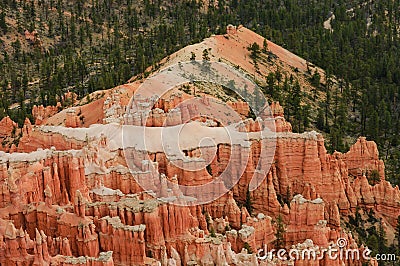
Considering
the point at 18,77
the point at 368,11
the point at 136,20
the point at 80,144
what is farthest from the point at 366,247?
the point at 368,11

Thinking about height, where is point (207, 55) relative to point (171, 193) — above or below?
above

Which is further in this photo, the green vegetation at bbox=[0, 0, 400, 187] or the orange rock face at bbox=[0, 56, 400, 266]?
the green vegetation at bbox=[0, 0, 400, 187]

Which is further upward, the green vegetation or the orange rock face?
the green vegetation

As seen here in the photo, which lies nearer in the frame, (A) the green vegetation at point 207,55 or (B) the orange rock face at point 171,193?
(B) the orange rock face at point 171,193

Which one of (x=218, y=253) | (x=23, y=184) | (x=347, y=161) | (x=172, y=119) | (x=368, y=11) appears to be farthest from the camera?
(x=368, y=11)

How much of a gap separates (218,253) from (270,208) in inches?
640

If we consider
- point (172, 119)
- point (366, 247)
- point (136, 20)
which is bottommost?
point (366, 247)

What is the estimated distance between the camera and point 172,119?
218ft

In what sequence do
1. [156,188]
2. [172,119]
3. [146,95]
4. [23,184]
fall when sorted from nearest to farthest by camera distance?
1. [23,184]
2. [156,188]
3. [172,119]
4. [146,95]

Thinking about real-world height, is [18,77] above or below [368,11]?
below

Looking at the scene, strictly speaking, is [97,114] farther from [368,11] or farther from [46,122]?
[368,11]

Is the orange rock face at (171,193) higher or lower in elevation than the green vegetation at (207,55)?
lower

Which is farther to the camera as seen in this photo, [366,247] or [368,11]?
[368,11]

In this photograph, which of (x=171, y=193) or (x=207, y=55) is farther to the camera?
(x=207, y=55)
